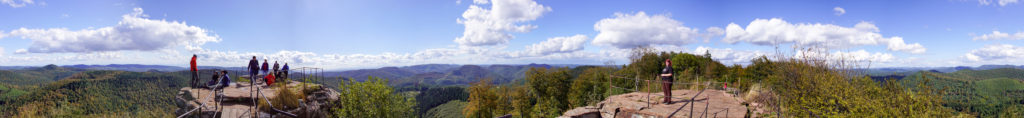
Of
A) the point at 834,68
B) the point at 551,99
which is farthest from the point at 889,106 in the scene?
the point at 551,99

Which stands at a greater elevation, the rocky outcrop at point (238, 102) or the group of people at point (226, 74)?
the group of people at point (226, 74)

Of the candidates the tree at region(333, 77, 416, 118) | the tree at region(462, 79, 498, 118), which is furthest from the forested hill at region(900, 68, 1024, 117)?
the tree at region(462, 79, 498, 118)

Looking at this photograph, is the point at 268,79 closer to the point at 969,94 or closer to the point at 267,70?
the point at 267,70

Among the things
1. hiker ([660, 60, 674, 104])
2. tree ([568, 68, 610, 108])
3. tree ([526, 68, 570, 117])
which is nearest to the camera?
hiker ([660, 60, 674, 104])

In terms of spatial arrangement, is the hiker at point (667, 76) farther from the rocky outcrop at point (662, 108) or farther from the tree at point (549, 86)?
the tree at point (549, 86)

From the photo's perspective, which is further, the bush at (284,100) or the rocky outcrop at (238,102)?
the bush at (284,100)

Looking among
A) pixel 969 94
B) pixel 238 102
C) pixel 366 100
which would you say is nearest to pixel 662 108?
pixel 969 94

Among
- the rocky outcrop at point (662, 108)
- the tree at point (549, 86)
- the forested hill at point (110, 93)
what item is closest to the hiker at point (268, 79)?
the rocky outcrop at point (662, 108)

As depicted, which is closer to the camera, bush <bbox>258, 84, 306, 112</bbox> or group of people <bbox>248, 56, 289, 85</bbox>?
bush <bbox>258, 84, 306, 112</bbox>

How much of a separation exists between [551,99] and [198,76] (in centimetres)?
2919

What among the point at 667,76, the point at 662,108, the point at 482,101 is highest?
the point at 667,76

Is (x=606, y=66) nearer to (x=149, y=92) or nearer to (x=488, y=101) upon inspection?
(x=488, y=101)

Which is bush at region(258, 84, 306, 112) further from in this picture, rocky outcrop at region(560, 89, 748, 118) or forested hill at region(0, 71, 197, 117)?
forested hill at region(0, 71, 197, 117)

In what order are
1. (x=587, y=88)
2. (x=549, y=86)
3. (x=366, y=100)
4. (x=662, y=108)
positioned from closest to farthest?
(x=662, y=108) < (x=366, y=100) < (x=549, y=86) < (x=587, y=88)
